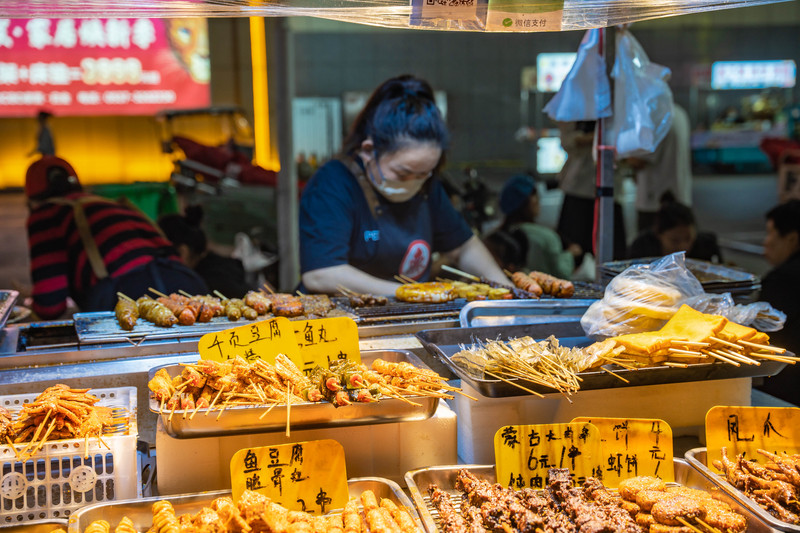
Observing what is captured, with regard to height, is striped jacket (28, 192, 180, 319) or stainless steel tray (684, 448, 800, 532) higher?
striped jacket (28, 192, 180, 319)

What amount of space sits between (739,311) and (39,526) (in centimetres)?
240

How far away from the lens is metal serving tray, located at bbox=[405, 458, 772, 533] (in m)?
1.83

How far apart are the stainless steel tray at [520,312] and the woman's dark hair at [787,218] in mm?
2973

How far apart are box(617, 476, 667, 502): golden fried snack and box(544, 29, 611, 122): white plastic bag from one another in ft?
6.52

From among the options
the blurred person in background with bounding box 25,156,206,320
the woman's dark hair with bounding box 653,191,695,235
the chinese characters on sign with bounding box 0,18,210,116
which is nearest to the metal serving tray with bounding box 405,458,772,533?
the blurred person in background with bounding box 25,156,206,320

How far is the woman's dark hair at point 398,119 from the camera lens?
12.7 feet

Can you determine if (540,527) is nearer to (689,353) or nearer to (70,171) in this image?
(689,353)

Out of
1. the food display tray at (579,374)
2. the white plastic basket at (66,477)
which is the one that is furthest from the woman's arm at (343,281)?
the white plastic basket at (66,477)

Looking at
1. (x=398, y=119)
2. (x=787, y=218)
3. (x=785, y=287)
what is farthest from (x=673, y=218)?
(x=398, y=119)

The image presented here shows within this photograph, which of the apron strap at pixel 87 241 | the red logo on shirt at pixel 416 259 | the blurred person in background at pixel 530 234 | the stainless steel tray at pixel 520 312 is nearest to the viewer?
the stainless steel tray at pixel 520 312

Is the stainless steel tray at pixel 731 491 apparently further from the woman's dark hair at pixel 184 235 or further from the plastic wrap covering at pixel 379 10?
the woman's dark hair at pixel 184 235

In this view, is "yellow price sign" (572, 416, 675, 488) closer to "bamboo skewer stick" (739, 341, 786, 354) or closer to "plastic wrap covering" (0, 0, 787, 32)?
"bamboo skewer stick" (739, 341, 786, 354)

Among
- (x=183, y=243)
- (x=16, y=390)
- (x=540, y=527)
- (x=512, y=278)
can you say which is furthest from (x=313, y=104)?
(x=540, y=527)

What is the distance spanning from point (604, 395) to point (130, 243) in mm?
3235
